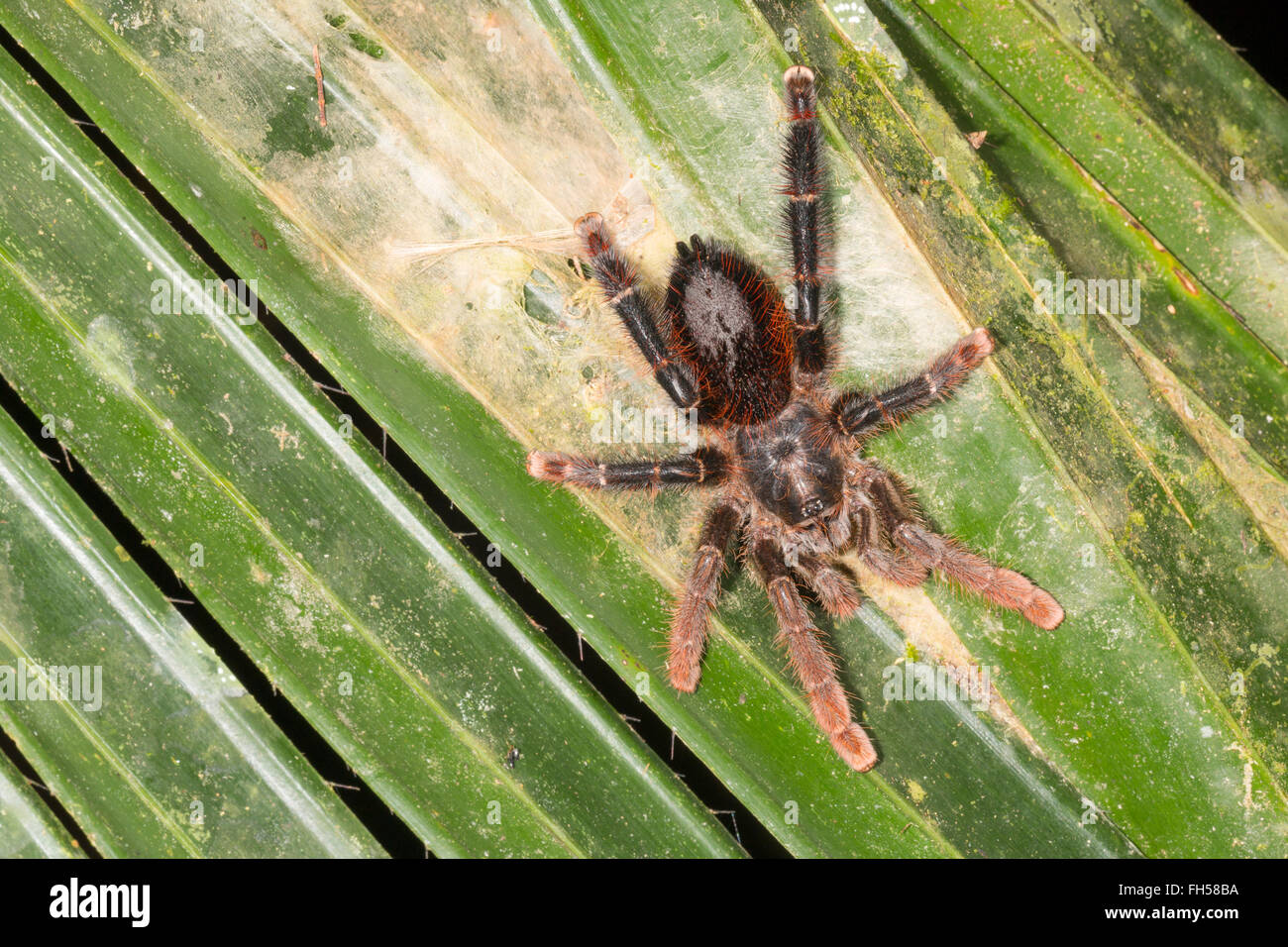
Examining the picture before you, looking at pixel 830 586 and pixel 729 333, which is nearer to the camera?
pixel 729 333

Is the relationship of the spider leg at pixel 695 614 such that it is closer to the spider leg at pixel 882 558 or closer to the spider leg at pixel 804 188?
the spider leg at pixel 882 558

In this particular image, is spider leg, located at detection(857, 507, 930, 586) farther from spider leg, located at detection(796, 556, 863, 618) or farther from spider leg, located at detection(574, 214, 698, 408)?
spider leg, located at detection(574, 214, 698, 408)

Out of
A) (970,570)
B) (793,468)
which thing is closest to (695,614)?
(793,468)

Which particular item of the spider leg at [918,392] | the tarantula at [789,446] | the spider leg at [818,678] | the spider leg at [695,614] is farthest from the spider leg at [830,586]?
the spider leg at [918,392]

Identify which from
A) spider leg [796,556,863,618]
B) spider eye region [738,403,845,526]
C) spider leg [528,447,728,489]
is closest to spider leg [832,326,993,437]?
spider eye region [738,403,845,526]

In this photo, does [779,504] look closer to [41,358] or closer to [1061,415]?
[1061,415]

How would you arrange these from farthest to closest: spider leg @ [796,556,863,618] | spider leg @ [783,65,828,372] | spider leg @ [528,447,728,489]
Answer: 1. spider leg @ [796,556,863,618]
2. spider leg @ [528,447,728,489]
3. spider leg @ [783,65,828,372]

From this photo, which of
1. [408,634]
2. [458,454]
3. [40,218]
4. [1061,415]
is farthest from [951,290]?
[40,218]

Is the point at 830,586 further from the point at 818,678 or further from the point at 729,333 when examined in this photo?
the point at 729,333
